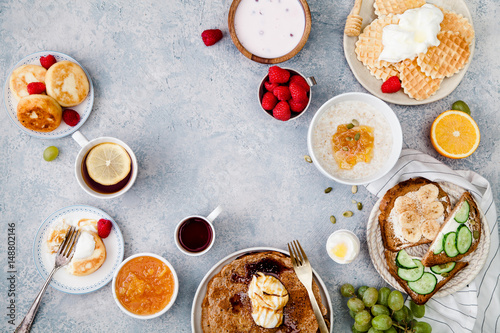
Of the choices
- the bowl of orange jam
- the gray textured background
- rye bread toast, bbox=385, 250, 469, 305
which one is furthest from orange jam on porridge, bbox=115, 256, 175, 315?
rye bread toast, bbox=385, 250, 469, 305

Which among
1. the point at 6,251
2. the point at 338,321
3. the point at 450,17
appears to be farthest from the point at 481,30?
the point at 6,251

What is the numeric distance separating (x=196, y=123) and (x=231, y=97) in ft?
0.80

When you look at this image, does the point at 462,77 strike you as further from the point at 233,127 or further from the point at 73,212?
the point at 73,212

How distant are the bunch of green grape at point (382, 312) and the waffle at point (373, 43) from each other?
1212 millimetres

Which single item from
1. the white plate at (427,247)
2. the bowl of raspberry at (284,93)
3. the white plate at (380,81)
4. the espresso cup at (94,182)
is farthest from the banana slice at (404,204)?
the espresso cup at (94,182)

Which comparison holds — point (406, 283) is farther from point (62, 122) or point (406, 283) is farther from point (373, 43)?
point (62, 122)

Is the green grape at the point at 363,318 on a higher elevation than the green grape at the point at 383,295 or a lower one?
higher

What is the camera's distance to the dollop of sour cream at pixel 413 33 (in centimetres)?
182

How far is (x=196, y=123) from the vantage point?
78.5 inches

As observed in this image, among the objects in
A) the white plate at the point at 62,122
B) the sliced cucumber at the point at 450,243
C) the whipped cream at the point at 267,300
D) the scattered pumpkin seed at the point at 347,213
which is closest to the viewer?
the whipped cream at the point at 267,300

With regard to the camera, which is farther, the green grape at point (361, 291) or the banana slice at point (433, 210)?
the green grape at point (361, 291)

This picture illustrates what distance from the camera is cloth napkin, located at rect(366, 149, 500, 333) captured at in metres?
1.89

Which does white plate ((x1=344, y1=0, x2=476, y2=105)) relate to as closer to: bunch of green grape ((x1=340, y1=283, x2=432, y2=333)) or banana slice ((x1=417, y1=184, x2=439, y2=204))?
banana slice ((x1=417, y1=184, x2=439, y2=204))

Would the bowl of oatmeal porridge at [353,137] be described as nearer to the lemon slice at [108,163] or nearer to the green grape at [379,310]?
the green grape at [379,310]
